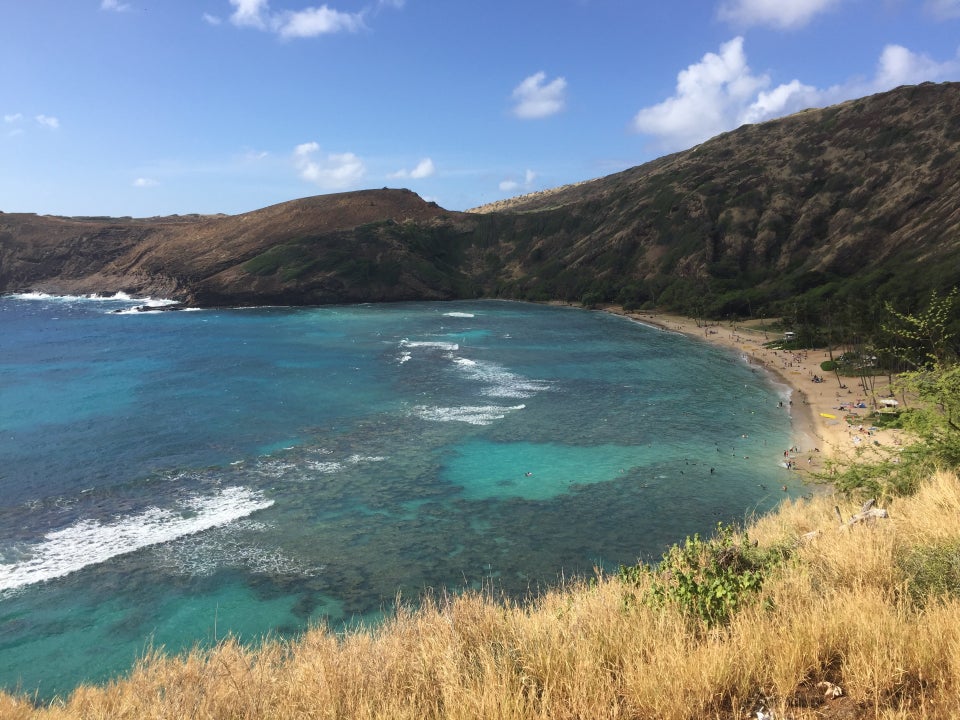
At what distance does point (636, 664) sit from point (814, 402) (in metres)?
49.1

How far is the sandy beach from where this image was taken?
35.5 m

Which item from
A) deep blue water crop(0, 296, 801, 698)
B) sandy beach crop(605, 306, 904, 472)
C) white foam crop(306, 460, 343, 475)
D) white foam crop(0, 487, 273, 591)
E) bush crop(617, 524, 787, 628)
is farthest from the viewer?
sandy beach crop(605, 306, 904, 472)

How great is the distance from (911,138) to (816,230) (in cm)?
2193

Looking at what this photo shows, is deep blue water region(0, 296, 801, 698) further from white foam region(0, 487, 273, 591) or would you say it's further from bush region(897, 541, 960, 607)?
bush region(897, 541, 960, 607)

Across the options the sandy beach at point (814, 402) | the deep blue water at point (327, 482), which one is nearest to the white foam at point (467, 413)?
the deep blue water at point (327, 482)

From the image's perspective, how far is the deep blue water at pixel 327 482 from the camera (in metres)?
22.0

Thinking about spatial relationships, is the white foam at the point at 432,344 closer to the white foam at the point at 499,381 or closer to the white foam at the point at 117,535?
the white foam at the point at 499,381

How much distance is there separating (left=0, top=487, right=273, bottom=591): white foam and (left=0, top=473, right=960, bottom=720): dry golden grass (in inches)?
682

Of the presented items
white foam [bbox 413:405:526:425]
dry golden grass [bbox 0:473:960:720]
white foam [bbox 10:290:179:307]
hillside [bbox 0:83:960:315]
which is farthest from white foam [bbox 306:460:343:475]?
white foam [bbox 10:290:179:307]

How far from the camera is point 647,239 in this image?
12412 centimetres

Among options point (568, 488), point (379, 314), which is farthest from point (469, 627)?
point (379, 314)

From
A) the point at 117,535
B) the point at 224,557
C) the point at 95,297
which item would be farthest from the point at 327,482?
the point at 95,297

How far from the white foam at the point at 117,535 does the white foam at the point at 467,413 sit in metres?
16.9

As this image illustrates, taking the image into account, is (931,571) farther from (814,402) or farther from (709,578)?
(814,402)
